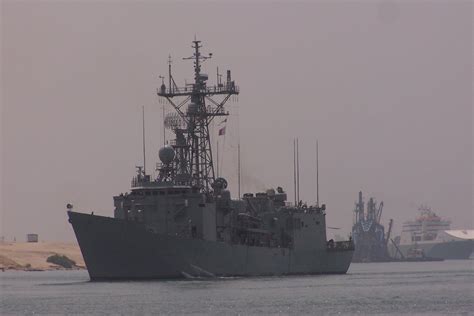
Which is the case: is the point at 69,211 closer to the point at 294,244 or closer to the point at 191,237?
the point at 191,237

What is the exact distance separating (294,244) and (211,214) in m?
15.1

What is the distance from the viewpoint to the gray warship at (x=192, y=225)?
261ft

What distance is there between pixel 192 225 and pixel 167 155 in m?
5.96

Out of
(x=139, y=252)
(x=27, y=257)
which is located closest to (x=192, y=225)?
(x=139, y=252)

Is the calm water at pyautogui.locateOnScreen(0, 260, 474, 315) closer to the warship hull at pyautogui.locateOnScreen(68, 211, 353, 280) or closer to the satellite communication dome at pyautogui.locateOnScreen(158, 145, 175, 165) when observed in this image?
the warship hull at pyautogui.locateOnScreen(68, 211, 353, 280)

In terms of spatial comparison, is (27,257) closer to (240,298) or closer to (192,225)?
(192,225)

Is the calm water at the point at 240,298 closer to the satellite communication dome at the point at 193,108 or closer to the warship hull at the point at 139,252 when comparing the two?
the warship hull at the point at 139,252

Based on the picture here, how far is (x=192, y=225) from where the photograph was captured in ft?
271

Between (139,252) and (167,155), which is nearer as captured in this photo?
(139,252)

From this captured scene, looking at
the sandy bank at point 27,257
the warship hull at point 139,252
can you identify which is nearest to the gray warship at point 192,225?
the warship hull at point 139,252

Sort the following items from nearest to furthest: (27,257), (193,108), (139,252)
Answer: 1. (139,252)
2. (193,108)
3. (27,257)

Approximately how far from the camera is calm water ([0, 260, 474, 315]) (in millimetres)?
61406

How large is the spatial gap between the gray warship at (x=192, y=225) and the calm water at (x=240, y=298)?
1817 mm

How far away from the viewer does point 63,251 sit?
199375mm
